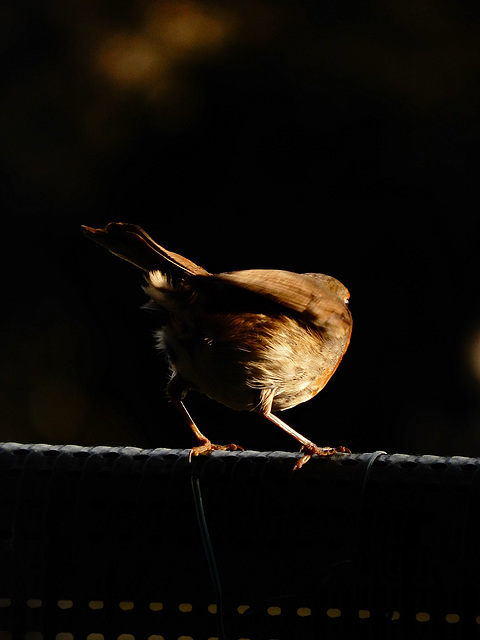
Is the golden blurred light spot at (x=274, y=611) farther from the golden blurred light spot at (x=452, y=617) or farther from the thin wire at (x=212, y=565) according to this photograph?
the golden blurred light spot at (x=452, y=617)

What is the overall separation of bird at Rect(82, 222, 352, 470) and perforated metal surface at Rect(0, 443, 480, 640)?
795 millimetres

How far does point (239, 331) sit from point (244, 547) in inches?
40.1

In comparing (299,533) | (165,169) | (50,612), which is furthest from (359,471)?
(165,169)

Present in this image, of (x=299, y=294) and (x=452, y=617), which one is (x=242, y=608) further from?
(x=299, y=294)

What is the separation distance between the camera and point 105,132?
3.59 meters

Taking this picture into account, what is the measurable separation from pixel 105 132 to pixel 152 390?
1012mm

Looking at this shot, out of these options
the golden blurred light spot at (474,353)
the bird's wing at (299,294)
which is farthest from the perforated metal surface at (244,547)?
the golden blurred light spot at (474,353)

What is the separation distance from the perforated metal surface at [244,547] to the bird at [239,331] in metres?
0.80

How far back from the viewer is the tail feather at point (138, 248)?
2279mm

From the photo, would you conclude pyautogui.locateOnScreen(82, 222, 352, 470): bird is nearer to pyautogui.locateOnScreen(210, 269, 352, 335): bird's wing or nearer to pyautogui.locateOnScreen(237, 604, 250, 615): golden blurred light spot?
pyautogui.locateOnScreen(210, 269, 352, 335): bird's wing

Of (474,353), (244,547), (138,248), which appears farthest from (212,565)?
(474,353)

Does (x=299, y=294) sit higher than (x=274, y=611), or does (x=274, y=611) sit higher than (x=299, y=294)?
(x=299, y=294)

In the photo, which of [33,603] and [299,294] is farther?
[299,294]

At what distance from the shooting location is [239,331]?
8.36ft
